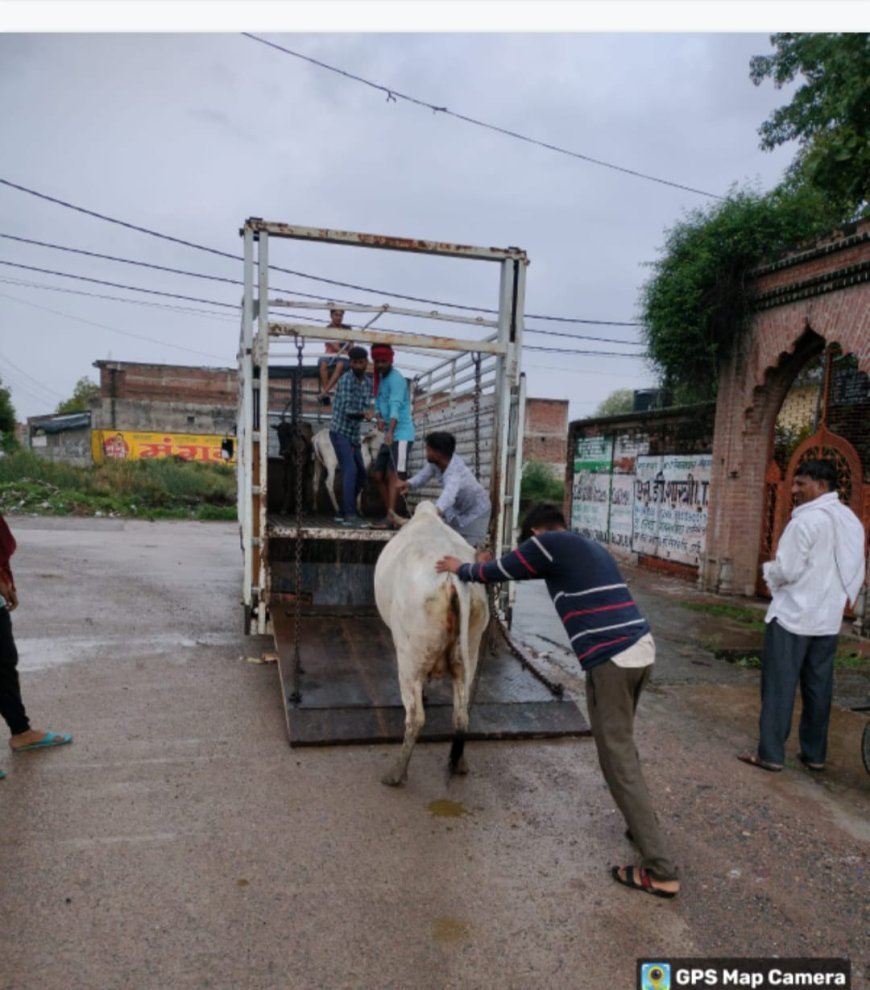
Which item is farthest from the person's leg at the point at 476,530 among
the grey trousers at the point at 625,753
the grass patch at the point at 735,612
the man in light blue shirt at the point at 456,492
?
the grass patch at the point at 735,612

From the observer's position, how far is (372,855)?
3080 millimetres

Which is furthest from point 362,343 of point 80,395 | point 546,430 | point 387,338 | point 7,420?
point 80,395

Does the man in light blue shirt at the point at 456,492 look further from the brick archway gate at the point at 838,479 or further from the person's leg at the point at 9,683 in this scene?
the brick archway gate at the point at 838,479

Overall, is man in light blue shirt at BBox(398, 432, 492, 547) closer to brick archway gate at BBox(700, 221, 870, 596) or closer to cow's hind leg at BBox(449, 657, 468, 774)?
Result: cow's hind leg at BBox(449, 657, 468, 774)

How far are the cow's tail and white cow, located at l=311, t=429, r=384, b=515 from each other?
11.9 feet

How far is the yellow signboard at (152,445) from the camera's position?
30125 millimetres

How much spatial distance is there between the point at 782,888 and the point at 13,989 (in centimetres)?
289

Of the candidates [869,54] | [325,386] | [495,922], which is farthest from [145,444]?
[495,922]

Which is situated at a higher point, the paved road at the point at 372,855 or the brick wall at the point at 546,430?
the brick wall at the point at 546,430

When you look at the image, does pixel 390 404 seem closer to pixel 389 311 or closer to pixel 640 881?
pixel 389 311

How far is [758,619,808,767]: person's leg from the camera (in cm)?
410

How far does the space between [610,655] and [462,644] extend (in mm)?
904

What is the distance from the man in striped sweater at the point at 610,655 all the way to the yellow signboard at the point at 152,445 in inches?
1095

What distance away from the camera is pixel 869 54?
7.05 m
